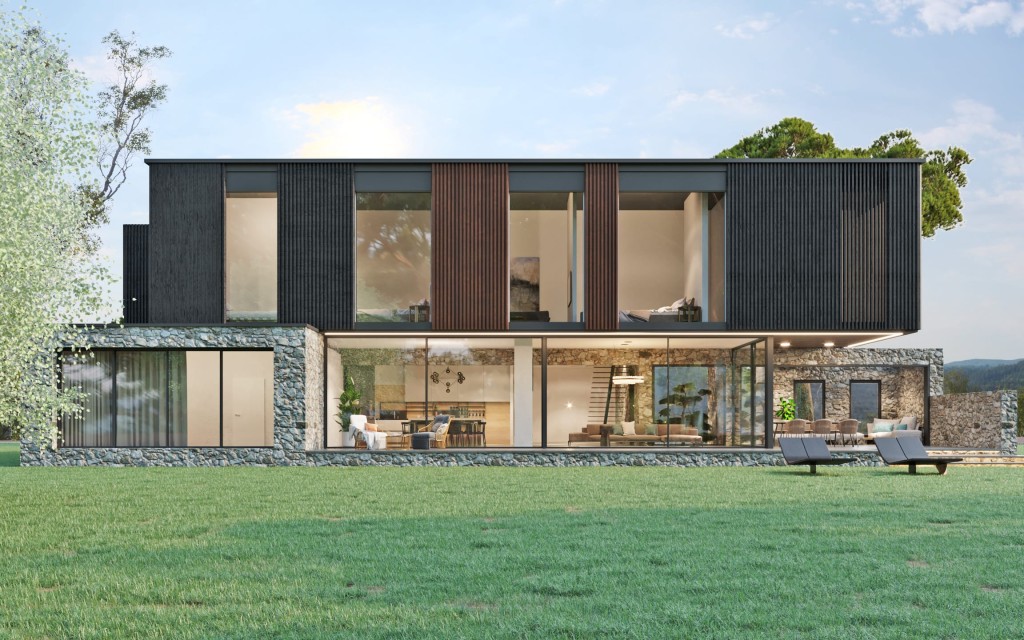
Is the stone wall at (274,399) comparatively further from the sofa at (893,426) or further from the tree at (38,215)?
the sofa at (893,426)

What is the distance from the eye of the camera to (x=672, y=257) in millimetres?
22000

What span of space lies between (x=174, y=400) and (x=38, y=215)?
8.14 m

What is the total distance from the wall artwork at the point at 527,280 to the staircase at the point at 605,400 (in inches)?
81.4

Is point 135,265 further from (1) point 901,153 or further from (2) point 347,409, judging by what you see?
(1) point 901,153

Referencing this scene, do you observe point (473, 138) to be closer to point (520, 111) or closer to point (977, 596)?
point (520, 111)

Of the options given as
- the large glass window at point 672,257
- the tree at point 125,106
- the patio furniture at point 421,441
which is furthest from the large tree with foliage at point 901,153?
the tree at point 125,106

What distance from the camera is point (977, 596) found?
17.4 feet

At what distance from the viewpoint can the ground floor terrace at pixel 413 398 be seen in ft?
60.0

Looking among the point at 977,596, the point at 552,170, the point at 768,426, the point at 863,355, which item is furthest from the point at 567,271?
the point at 977,596

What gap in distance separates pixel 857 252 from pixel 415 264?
9.16m

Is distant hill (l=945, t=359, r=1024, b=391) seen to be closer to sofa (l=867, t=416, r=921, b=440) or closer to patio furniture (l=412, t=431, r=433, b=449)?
sofa (l=867, t=416, r=921, b=440)

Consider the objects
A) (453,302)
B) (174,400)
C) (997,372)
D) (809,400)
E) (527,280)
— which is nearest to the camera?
(174,400)

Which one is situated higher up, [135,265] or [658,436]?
[135,265]

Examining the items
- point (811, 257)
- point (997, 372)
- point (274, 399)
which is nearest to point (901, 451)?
point (811, 257)
